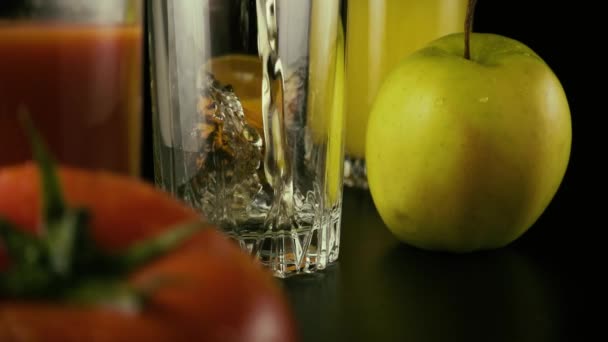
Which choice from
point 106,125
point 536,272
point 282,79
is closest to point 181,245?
point 106,125

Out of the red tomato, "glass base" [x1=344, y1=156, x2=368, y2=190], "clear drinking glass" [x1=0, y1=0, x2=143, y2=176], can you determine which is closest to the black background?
"glass base" [x1=344, y1=156, x2=368, y2=190]

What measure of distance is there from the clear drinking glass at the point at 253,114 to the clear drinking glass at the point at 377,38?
295 millimetres

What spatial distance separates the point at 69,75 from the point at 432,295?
0.91ft

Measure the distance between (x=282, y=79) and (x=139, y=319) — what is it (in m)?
0.37

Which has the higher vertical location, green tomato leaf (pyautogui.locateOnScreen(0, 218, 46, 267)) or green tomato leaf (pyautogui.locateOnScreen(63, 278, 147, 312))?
green tomato leaf (pyautogui.locateOnScreen(0, 218, 46, 267))

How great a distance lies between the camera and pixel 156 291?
286 mm

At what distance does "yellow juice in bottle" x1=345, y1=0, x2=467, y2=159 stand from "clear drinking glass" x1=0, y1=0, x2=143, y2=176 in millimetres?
465

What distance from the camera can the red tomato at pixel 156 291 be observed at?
28cm

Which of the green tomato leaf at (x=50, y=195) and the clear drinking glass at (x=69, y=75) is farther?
the clear drinking glass at (x=69, y=75)

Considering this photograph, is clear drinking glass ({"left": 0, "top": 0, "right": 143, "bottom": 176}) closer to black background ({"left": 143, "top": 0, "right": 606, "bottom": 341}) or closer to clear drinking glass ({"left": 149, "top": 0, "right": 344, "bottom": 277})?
clear drinking glass ({"left": 149, "top": 0, "right": 344, "bottom": 277})

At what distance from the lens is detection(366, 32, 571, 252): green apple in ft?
2.24

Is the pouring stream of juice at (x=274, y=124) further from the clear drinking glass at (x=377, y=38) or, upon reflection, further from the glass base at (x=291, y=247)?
the clear drinking glass at (x=377, y=38)

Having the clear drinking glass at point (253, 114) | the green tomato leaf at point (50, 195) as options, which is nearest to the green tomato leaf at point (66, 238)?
the green tomato leaf at point (50, 195)

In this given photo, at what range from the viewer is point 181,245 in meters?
0.31
